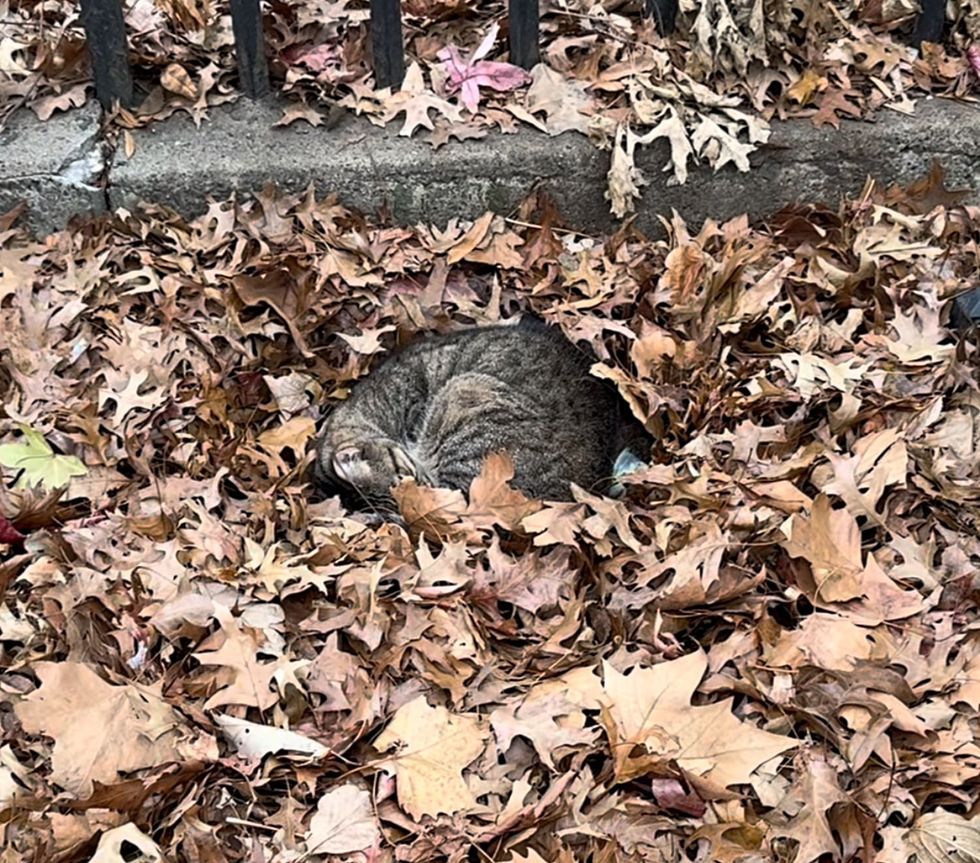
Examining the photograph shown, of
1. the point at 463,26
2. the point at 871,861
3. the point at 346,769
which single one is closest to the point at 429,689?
the point at 346,769

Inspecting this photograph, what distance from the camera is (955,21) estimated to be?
4.69 m

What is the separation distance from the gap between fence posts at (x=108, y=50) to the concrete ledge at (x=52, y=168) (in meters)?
0.12

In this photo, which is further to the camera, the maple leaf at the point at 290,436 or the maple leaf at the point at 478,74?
the maple leaf at the point at 478,74

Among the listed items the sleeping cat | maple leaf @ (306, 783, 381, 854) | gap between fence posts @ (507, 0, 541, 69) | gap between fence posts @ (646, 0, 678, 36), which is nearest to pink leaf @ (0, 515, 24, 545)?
the sleeping cat

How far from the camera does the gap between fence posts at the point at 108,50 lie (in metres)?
4.31

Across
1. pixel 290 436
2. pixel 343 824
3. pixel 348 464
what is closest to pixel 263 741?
pixel 343 824

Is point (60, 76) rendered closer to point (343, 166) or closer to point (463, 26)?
point (343, 166)

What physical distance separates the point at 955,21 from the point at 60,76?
359cm

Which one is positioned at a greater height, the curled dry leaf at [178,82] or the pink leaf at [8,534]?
the curled dry leaf at [178,82]

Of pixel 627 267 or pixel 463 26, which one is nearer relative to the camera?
pixel 627 267

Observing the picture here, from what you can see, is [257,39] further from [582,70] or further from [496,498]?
[496,498]

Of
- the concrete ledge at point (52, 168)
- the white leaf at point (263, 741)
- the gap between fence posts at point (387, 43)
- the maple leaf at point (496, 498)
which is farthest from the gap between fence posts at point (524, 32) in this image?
the white leaf at point (263, 741)

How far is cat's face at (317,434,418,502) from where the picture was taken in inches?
145

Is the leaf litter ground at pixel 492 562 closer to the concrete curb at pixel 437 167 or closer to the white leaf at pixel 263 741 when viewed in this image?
the white leaf at pixel 263 741
